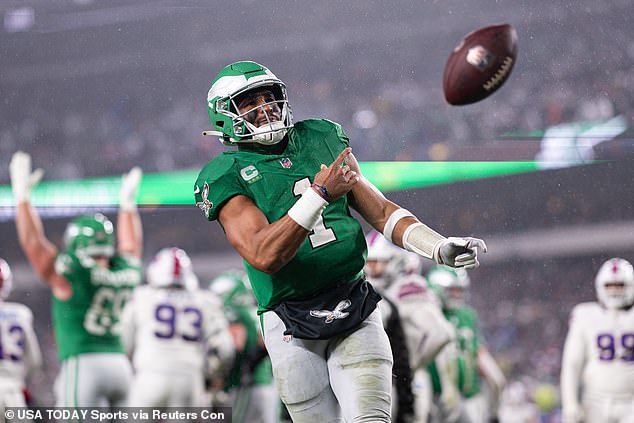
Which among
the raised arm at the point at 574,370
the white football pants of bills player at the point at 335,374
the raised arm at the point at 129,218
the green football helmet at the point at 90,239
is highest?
the raised arm at the point at 129,218

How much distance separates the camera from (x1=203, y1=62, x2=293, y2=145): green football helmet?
8.23ft

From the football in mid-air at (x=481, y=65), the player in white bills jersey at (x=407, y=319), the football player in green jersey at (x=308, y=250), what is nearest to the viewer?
the football player in green jersey at (x=308, y=250)

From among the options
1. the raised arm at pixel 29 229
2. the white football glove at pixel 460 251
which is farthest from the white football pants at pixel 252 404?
the white football glove at pixel 460 251

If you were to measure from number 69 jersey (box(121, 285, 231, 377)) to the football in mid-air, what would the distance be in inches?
78.0

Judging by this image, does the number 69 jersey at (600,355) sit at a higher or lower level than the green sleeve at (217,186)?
higher

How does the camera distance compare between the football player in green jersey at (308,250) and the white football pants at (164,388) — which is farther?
the white football pants at (164,388)

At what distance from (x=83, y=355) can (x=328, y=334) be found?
9.74 feet

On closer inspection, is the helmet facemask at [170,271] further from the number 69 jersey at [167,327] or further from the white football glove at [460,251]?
the white football glove at [460,251]

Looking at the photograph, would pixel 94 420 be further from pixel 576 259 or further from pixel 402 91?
pixel 576 259

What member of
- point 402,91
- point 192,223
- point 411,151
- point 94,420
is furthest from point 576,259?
point 94,420

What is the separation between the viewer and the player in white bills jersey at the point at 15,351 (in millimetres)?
5078

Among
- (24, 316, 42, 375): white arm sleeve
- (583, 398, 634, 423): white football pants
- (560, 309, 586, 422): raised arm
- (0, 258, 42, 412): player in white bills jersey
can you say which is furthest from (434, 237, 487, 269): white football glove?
(583, 398, 634, 423): white football pants

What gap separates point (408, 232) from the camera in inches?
97.5

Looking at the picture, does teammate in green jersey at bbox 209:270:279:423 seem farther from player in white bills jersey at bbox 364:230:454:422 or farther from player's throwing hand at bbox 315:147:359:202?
player's throwing hand at bbox 315:147:359:202
